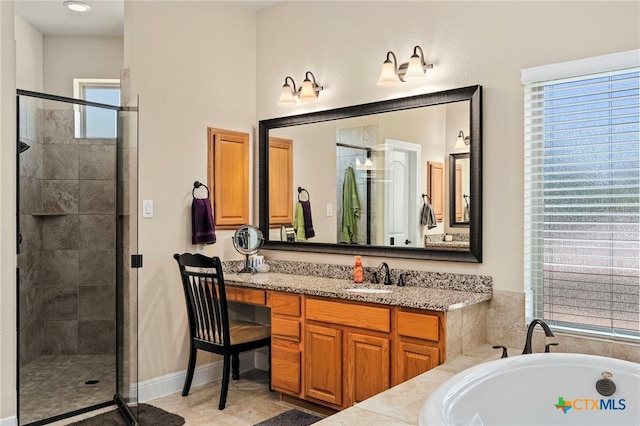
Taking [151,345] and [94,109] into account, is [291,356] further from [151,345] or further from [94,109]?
[94,109]

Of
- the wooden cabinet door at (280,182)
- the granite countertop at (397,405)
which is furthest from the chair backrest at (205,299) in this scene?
the granite countertop at (397,405)

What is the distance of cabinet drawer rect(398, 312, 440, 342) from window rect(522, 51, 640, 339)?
0.61m

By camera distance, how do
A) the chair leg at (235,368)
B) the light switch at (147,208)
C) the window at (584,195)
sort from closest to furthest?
the window at (584,195) → the light switch at (147,208) → the chair leg at (235,368)

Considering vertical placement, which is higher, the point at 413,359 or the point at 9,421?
the point at 413,359

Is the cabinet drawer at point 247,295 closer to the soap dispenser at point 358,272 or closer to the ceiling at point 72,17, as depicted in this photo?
the soap dispenser at point 358,272

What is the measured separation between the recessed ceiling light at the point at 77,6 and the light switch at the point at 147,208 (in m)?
1.26

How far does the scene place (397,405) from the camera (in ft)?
6.89

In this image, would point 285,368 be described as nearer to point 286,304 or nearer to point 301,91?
point 286,304

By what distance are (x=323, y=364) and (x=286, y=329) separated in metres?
0.34

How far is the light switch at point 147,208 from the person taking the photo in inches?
142

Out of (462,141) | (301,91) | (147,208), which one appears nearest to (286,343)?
(147,208)

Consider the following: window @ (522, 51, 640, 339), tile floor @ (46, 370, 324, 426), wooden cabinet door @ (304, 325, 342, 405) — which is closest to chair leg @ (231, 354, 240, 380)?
tile floor @ (46, 370, 324, 426)

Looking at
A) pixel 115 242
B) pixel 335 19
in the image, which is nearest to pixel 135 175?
pixel 115 242

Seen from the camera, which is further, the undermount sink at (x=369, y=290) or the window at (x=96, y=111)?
the window at (x=96, y=111)
